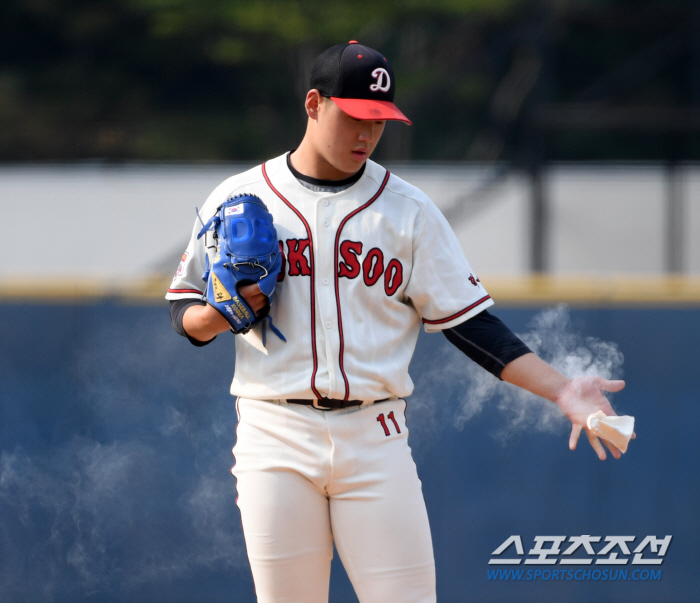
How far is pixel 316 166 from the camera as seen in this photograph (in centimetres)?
218

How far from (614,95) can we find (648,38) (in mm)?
1163

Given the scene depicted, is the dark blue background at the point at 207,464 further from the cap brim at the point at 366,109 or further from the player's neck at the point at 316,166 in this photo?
the cap brim at the point at 366,109

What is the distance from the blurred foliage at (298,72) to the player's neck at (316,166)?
7.38 m

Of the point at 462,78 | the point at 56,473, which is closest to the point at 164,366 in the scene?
the point at 56,473

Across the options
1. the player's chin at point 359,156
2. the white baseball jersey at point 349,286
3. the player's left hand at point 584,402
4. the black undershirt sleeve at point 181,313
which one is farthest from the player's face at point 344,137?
the player's left hand at point 584,402

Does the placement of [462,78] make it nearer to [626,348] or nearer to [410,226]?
[626,348]

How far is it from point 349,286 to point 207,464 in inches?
66.9

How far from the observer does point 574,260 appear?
8.91m

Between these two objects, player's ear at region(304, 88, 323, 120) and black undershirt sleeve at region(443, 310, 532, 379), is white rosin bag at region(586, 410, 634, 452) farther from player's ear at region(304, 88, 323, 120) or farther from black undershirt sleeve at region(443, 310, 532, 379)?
player's ear at region(304, 88, 323, 120)

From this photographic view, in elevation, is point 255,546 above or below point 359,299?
below

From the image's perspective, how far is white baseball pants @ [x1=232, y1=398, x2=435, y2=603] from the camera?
208 centimetres

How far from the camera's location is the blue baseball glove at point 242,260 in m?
1.97
